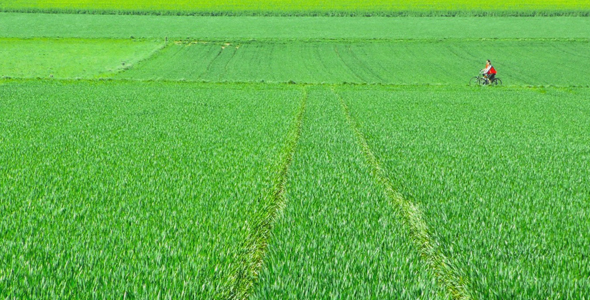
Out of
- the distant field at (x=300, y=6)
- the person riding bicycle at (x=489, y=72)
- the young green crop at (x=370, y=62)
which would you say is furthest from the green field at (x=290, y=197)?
the distant field at (x=300, y=6)

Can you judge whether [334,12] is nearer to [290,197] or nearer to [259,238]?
[290,197]

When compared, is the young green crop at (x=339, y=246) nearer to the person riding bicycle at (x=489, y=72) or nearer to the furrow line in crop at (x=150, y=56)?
the person riding bicycle at (x=489, y=72)

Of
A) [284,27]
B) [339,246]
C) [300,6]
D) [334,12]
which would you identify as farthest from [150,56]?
[300,6]

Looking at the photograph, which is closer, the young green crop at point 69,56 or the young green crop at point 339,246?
the young green crop at point 339,246

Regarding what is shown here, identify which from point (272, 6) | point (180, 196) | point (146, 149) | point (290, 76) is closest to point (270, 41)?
point (290, 76)

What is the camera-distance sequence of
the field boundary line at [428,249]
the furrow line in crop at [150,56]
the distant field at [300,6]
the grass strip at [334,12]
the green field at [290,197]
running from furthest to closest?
the distant field at [300,6] → the grass strip at [334,12] → the furrow line in crop at [150,56] → the field boundary line at [428,249] → the green field at [290,197]

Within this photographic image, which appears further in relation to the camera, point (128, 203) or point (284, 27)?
point (284, 27)

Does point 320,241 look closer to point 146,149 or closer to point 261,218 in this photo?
point 261,218
